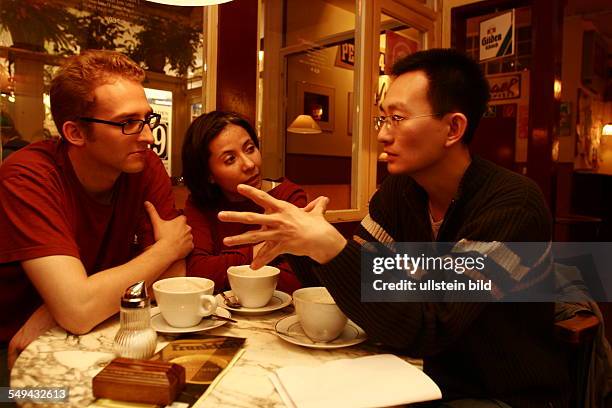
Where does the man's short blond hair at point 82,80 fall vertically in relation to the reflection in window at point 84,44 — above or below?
below

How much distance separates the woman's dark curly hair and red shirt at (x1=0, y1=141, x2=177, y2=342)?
154 millimetres

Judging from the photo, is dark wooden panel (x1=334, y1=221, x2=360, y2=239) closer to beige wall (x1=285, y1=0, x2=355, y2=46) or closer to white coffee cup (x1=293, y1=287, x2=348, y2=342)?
beige wall (x1=285, y1=0, x2=355, y2=46)

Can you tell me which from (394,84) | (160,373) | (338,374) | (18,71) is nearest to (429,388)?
(338,374)

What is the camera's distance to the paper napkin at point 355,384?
2.31ft

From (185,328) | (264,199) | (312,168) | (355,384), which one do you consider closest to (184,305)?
(185,328)

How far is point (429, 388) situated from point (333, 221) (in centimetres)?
200

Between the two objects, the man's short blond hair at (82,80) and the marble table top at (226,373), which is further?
the man's short blond hair at (82,80)

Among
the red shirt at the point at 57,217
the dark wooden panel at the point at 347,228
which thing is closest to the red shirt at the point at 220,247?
the red shirt at the point at 57,217

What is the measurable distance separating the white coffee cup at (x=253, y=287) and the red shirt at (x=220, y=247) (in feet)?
0.63

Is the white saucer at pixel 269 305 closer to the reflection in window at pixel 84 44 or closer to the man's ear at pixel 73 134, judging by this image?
the man's ear at pixel 73 134

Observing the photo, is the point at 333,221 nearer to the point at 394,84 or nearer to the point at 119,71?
the point at 394,84

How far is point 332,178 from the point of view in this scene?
3490 millimetres

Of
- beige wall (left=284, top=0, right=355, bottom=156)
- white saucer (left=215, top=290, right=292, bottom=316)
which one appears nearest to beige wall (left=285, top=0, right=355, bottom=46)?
beige wall (left=284, top=0, right=355, bottom=156)

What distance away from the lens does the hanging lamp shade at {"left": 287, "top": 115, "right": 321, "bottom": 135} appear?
3465 millimetres
